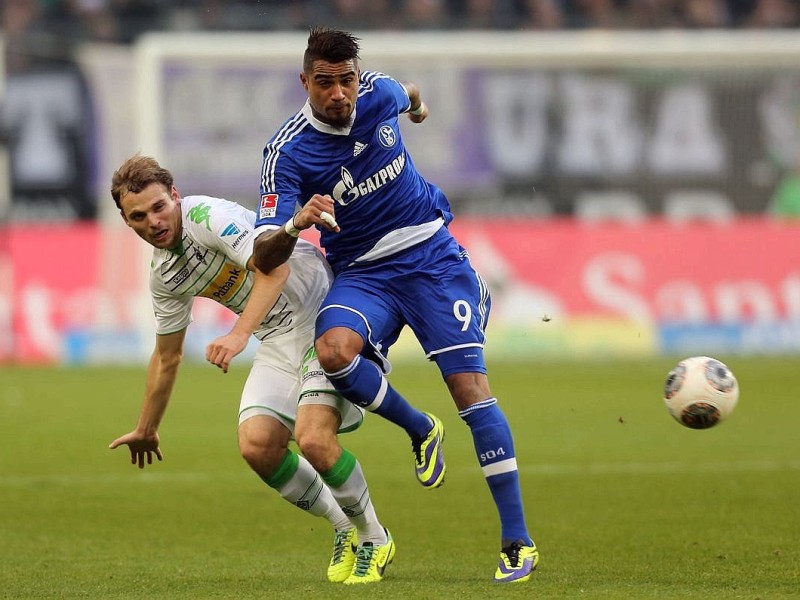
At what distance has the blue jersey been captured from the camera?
21.1ft

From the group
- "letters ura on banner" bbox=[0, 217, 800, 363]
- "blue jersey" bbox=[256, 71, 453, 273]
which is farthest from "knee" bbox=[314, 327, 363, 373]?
"letters ura on banner" bbox=[0, 217, 800, 363]

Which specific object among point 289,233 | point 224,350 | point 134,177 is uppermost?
point 134,177

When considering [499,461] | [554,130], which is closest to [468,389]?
[499,461]

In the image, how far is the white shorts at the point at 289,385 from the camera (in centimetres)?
657

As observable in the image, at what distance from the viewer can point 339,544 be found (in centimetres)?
674

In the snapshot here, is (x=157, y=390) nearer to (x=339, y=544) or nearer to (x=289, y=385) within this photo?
(x=289, y=385)

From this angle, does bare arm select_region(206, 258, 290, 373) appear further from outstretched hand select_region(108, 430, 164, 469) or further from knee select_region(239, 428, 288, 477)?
outstretched hand select_region(108, 430, 164, 469)

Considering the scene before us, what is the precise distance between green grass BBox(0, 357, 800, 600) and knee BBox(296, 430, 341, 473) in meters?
0.52

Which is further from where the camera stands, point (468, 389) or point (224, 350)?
point (468, 389)

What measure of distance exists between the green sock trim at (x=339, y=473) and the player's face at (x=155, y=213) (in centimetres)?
123

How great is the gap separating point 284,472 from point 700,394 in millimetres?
1958

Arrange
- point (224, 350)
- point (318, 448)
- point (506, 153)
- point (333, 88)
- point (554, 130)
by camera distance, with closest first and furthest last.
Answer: point (224, 350) → point (333, 88) → point (318, 448) → point (506, 153) → point (554, 130)

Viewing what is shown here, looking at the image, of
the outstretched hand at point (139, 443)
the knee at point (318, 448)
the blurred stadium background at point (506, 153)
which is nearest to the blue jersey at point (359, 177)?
the knee at point (318, 448)

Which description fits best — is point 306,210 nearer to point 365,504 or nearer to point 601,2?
point 365,504
